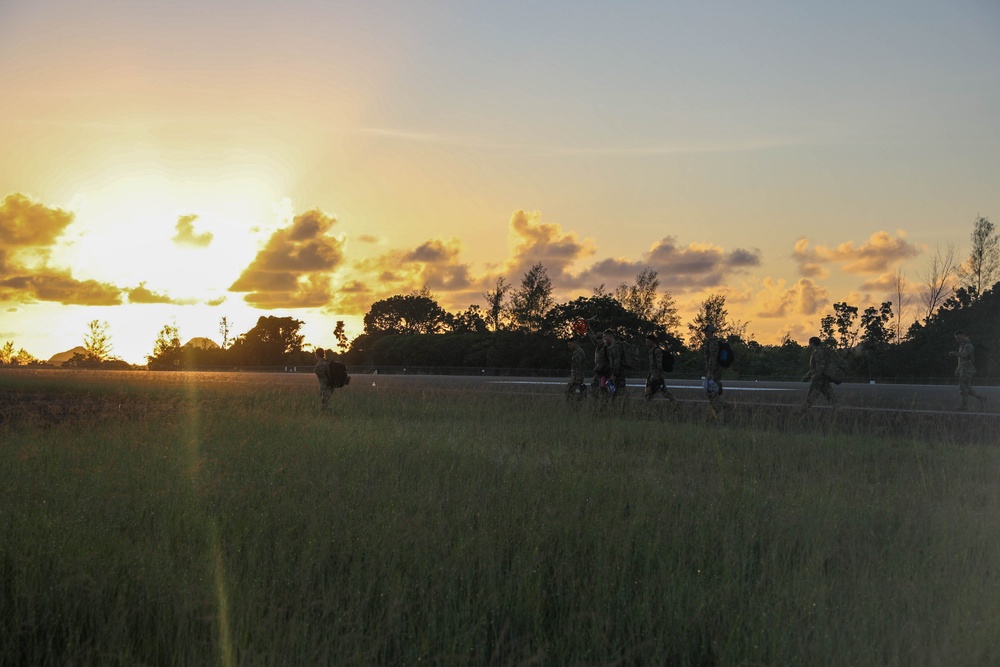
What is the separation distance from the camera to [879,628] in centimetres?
558

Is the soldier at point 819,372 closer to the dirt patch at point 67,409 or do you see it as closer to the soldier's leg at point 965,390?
the soldier's leg at point 965,390

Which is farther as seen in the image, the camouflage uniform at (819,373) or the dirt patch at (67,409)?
the camouflage uniform at (819,373)

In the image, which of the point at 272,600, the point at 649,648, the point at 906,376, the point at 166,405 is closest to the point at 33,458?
the point at 272,600

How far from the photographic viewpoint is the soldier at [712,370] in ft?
59.1

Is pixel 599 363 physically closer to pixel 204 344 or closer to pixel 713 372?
pixel 713 372

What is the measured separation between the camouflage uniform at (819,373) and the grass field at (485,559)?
718 centimetres

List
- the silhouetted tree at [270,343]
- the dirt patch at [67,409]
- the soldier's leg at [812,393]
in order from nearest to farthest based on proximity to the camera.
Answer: the dirt patch at [67,409], the soldier's leg at [812,393], the silhouetted tree at [270,343]

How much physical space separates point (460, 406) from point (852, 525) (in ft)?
54.5

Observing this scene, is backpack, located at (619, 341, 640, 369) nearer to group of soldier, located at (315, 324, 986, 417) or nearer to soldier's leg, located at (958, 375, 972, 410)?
group of soldier, located at (315, 324, 986, 417)

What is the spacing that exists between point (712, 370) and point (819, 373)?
10.3 ft

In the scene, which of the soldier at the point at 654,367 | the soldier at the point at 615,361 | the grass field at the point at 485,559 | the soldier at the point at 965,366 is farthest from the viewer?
the soldier at the point at 965,366

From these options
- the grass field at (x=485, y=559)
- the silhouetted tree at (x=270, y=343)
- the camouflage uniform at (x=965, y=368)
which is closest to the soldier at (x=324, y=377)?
the grass field at (x=485, y=559)

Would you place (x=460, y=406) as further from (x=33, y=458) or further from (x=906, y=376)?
(x=906, y=376)

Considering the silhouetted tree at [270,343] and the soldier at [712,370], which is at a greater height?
the silhouetted tree at [270,343]
